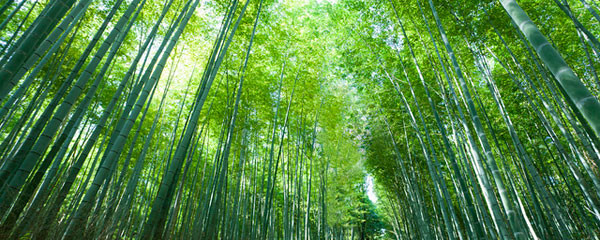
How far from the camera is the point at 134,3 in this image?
184 cm

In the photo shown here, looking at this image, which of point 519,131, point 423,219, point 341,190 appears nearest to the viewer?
point 423,219

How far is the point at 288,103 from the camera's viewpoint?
5621 mm

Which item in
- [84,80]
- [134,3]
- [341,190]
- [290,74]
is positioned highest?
[290,74]

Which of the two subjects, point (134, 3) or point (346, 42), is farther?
point (346, 42)

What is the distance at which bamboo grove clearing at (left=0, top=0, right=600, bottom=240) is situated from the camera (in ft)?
5.67

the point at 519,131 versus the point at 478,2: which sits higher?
the point at 478,2

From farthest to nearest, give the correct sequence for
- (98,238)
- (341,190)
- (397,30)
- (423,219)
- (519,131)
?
(341,190) → (519,131) → (423,219) → (397,30) → (98,238)

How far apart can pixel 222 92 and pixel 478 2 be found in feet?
14.1

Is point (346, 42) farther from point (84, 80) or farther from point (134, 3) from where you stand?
point (84, 80)

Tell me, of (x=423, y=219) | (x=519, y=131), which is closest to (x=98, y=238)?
(x=423, y=219)

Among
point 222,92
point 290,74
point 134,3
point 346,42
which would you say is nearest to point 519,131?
point 346,42

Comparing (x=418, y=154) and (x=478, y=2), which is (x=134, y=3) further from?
(x=418, y=154)

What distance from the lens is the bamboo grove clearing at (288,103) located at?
173 centimetres

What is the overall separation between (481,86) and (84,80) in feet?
22.6
